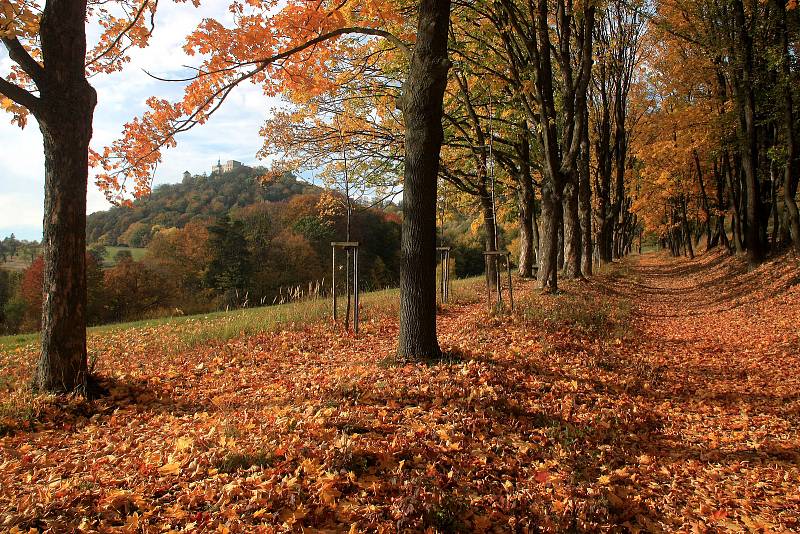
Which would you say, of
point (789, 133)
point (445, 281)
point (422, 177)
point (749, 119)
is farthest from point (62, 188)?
point (749, 119)

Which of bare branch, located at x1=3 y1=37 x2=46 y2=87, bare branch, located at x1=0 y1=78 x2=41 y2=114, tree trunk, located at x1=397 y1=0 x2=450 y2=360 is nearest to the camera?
bare branch, located at x1=0 y1=78 x2=41 y2=114

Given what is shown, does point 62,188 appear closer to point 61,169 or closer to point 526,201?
point 61,169

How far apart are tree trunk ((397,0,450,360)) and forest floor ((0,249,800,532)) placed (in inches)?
21.1

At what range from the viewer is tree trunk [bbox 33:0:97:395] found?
209 inches

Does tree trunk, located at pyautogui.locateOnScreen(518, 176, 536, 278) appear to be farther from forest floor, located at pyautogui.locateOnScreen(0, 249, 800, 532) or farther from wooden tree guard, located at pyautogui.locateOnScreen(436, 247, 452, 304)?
forest floor, located at pyautogui.locateOnScreen(0, 249, 800, 532)

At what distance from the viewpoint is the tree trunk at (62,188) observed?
17.4 feet

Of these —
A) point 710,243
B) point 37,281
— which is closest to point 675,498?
point 710,243

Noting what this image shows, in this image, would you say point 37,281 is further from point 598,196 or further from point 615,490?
point 615,490

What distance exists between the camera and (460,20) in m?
11.9

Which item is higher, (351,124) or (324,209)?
(351,124)

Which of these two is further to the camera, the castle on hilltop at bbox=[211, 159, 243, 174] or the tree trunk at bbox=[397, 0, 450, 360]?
the castle on hilltop at bbox=[211, 159, 243, 174]

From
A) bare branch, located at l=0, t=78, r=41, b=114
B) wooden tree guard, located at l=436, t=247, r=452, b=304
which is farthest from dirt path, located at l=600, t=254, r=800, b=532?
bare branch, located at l=0, t=78, r=41, b=114

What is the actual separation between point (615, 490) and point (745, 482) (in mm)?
1246

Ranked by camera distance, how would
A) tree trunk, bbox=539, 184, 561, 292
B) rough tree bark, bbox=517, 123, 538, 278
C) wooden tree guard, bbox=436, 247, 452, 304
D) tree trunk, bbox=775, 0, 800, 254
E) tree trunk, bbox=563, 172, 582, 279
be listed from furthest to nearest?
rough tree bark, bbox=517, 123, 538, 278
tree trunk, bbox=563, 172, 582, 279
wooden tree guard, bbox=436, 247, 452, 304
tree trunk, bbox=775, 0, 800, 254
tree trunk, bbox=539, 184, 561, 292
